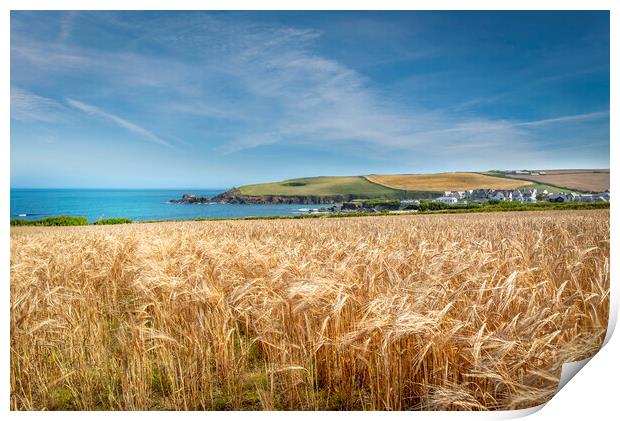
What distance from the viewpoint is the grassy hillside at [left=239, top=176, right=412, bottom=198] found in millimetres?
9656

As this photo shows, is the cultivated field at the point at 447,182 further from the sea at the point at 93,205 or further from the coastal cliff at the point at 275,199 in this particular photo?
the sea at the point at 93,205

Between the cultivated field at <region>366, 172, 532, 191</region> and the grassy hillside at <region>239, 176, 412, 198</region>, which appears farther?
the grassy hillside at <region>239, 176, 412, 198</region>

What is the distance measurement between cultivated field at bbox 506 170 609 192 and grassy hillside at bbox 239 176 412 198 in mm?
4414

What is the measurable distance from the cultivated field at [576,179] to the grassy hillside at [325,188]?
441 cm

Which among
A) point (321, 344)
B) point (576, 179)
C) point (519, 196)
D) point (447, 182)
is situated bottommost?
point (321, 344)

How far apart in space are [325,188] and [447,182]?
4.60m

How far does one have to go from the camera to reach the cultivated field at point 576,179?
3.42m

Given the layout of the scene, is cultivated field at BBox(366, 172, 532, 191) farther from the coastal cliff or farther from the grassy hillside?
the coastal cliff

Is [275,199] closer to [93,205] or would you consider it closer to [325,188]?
[325,188]

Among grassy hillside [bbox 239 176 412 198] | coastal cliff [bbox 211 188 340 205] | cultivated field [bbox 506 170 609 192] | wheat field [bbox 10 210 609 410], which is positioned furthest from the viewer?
coastal cliff [bbox 211 188 340 205]

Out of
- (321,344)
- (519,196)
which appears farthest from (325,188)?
(321,344)

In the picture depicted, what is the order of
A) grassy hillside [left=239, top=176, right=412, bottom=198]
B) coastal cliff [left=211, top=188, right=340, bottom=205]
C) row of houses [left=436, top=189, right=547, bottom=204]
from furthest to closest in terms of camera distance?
coastal cliff [left=211, top=188, right=340, bottom=205]
grassy hillside [left=239, top=176, right=412, bottom=198]
row of houses [left=436, top=189, right=547, bottom=204]

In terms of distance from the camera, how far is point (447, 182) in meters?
7.67

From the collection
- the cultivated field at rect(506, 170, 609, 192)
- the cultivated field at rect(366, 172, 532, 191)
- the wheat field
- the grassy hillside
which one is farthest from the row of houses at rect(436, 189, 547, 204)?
the wheat field
